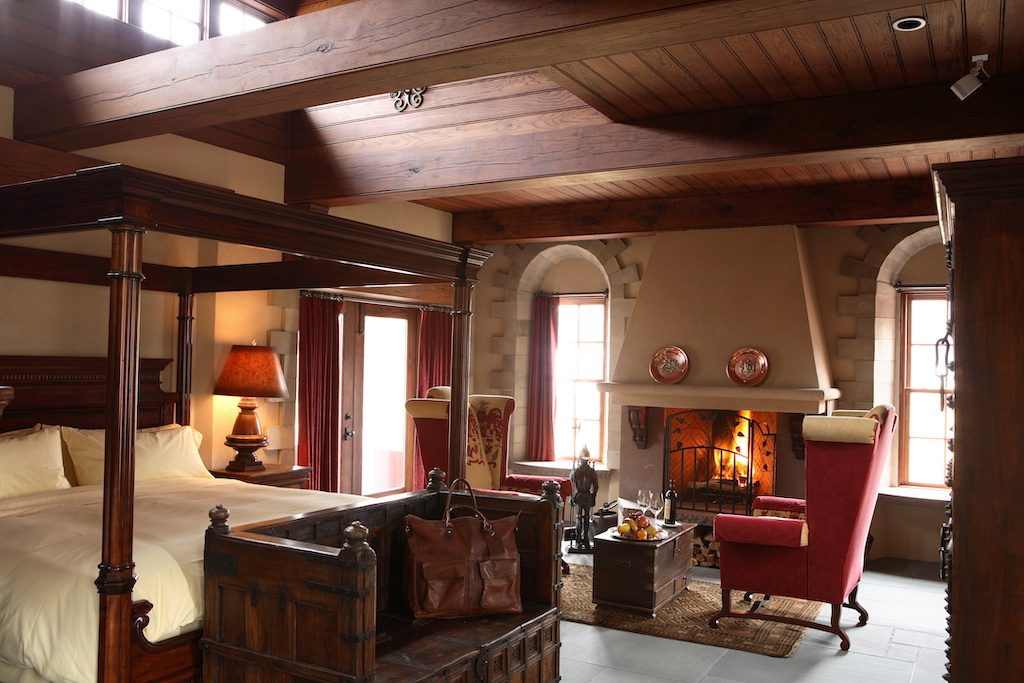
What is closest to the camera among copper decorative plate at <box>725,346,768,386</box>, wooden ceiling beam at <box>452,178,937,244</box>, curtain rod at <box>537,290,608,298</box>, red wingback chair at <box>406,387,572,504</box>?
wooden ceiling beam at <box>452,178,937,244</box>

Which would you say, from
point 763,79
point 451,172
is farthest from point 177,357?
point 763,79

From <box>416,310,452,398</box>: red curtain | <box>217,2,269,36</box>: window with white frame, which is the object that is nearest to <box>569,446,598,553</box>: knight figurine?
<box>416,310,452,398</box>: red curtain

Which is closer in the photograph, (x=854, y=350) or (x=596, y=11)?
(x=596, y=11)

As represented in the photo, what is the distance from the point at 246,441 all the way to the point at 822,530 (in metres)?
3.47

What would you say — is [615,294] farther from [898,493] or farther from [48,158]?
[48,158]

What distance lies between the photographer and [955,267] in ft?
8.76

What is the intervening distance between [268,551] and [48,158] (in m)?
2.80

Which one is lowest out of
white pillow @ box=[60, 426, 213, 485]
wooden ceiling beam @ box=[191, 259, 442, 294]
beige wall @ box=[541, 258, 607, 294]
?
white pillow @ box=[60, 426, 213, 485]

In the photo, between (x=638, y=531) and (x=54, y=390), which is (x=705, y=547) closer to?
(x=638, y=531)

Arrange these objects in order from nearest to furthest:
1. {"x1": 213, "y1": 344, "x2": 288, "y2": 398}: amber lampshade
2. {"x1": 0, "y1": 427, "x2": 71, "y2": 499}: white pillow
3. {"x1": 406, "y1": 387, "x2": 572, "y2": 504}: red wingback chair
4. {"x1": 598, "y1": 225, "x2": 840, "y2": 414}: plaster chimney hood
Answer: {"x1": 0, "y1": 427, "x2": 71, "y2": 499}: white pillow → {"x1": 213, "y1": 344, "x2": 288, "y2": 398}: amber lampshade → {"x1": 406, "y1": 387, "x2": 572, "y2": 504}: red wingback chair → {"x1": 598, "y1": 225, "x2": 840, "y2": 414}: plaster chimney hood

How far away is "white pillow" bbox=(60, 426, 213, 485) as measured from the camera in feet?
14.9

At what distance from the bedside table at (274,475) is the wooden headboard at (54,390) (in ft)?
2.09

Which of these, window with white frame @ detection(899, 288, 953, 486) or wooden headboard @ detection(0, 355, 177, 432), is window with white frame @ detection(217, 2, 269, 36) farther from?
window with white frame @ detection(899, 288, 953, 486)

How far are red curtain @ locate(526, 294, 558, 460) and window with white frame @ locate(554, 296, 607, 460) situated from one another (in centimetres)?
10
